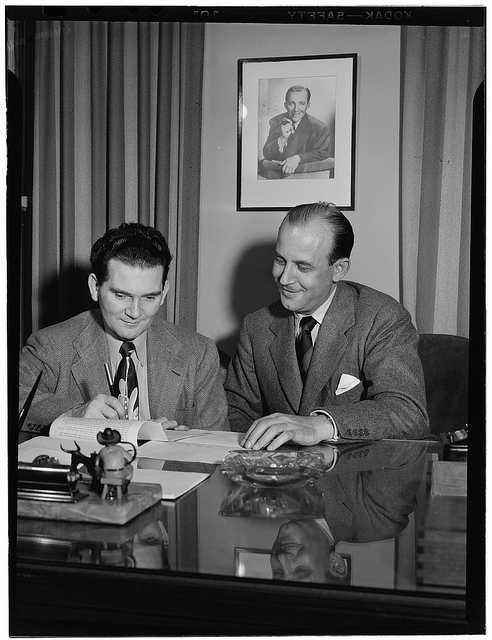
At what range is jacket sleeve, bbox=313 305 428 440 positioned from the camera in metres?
1.52

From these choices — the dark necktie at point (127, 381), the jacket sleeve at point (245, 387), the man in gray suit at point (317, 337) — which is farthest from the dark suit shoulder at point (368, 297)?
the dark necktie at point (127, 381)

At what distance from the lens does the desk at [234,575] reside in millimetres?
800

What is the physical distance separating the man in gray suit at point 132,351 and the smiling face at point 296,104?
18.6 inches

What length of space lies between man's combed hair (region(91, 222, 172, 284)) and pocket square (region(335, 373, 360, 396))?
22.3 inches

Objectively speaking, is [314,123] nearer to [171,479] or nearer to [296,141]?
[296,141]

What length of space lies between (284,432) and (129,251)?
0.63m

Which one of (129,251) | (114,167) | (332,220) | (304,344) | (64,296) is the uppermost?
(114,167)

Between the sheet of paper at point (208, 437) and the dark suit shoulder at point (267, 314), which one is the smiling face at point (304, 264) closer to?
the dark suit shoulder at point (267, 314)

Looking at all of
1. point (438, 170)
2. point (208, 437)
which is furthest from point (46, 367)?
point (438, 170)

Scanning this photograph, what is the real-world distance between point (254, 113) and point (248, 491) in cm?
107

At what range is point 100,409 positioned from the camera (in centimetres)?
147
